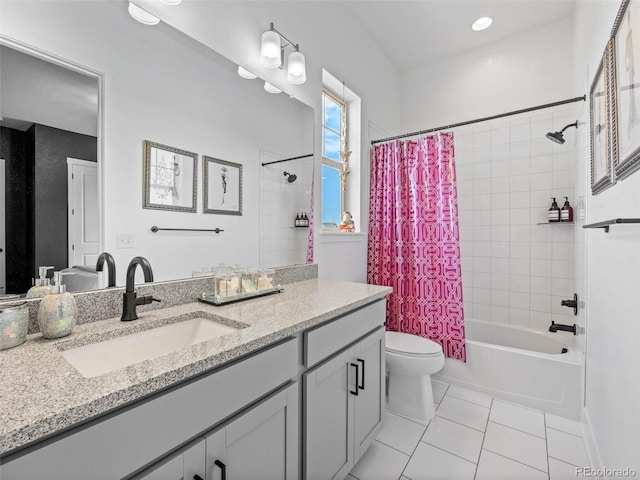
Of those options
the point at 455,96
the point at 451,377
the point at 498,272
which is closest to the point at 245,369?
the point at 451,377

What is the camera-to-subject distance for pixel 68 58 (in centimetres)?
99

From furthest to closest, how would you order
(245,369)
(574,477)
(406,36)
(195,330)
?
(406,36), (574,477), (195,330), (245,369)

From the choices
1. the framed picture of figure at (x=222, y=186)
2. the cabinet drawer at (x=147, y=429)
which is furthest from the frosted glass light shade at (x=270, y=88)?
the cabinet drawer at (x=147, y=429)

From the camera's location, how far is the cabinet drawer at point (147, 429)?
52 cm

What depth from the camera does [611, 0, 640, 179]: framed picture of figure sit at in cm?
93

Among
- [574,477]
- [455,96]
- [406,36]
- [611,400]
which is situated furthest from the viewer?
[455,96]

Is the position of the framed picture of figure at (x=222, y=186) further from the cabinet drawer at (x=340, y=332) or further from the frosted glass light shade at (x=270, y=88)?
the cabinet drawer at (x=340, y=332)

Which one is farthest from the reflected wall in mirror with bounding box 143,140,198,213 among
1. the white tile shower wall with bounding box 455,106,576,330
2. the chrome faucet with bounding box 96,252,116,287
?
the white tile shower wall with bounding box 455,106,576,330

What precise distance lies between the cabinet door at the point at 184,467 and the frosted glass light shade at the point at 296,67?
1.81 m

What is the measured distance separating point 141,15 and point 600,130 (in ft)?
6.76

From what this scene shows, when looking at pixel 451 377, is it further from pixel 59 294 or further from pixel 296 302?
pixel 59 294

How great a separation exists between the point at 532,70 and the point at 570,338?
92.7 inches

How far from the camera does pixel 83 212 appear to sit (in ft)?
3.30

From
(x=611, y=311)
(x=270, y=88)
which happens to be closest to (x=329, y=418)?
(x=611, y=311)
